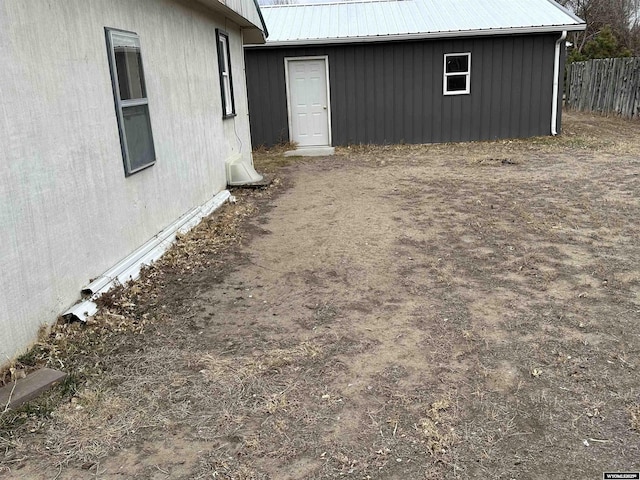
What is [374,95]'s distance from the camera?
44.0ft

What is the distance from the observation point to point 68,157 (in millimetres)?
3816

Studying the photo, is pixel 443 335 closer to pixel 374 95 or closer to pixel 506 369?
pixel 506 369

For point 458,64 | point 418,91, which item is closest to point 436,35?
point 458,64

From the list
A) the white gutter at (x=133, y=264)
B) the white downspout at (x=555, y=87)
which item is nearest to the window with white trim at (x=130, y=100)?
the white gutter at (x=133, y=264)

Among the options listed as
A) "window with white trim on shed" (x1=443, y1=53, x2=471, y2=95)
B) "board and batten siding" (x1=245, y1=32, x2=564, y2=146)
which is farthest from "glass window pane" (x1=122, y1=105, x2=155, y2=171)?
"window with white trim on shed" (x1=443, y1=53, x2=471, y2=95)

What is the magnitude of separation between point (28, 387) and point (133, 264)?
186cm

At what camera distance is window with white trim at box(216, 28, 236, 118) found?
861cm

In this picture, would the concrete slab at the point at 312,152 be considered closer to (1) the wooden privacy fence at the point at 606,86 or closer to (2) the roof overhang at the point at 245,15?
(2) the roof overhang at the point at 245,15

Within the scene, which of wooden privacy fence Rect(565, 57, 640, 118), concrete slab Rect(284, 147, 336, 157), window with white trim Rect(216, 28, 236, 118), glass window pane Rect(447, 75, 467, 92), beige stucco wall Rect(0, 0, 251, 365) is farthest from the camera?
wooden privacy fence Rect(565, 57, 640, 118)

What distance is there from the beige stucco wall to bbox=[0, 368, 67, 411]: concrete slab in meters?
0.22

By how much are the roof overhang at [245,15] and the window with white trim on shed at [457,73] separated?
450 cm

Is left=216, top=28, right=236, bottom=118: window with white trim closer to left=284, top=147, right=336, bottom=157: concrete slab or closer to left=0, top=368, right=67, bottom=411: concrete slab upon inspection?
left=284, top=147, right=336, bottom=157: concrete slab

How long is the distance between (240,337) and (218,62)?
236 inches

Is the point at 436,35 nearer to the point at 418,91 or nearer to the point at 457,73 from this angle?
the point at 457,73
